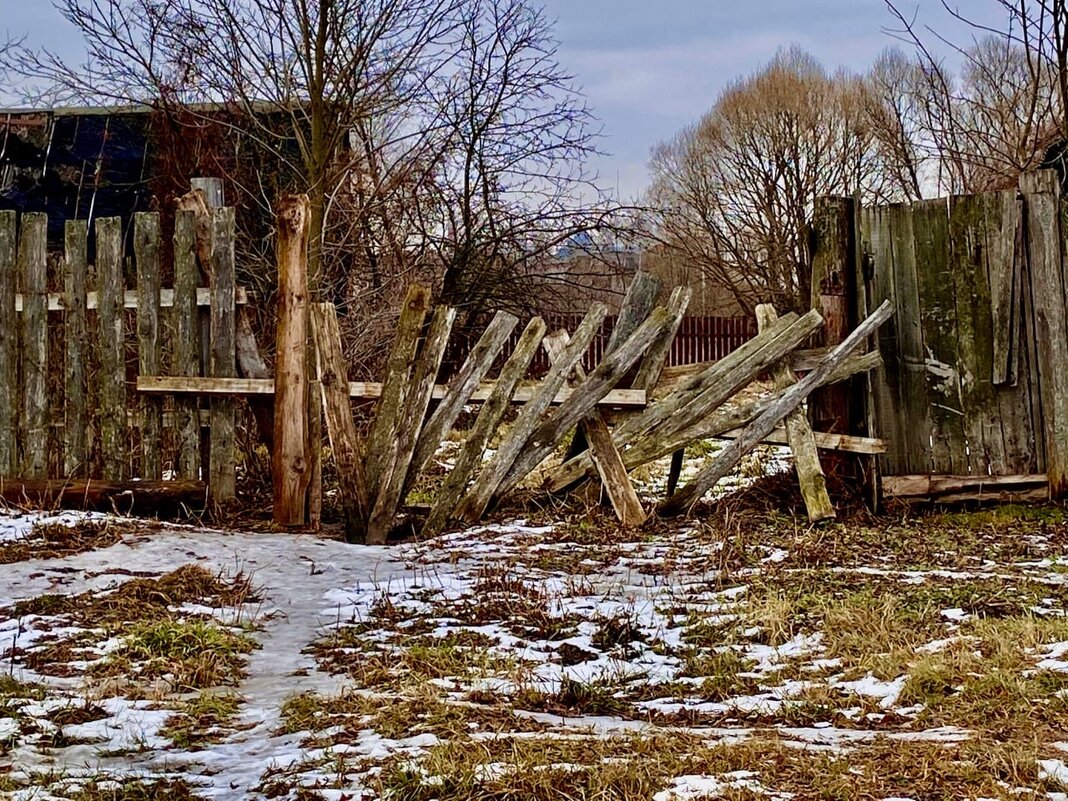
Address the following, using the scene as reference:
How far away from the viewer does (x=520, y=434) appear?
705 centimetres

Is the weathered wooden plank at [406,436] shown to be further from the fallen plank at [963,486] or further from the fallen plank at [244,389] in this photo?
the fallen plank at [963,486]

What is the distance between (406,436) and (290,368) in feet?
2.90

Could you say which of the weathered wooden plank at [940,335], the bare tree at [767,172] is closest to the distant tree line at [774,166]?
the bare tree at [767,172]

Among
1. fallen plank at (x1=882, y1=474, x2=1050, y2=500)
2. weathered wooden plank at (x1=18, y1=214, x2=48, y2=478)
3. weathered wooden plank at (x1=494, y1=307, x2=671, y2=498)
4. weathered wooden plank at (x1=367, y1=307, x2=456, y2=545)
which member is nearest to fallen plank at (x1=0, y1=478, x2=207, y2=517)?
weathered wooden plank at (x1=18, y1=214, x2=48, y2=478)

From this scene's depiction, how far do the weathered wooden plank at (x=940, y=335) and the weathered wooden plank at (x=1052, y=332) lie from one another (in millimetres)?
545

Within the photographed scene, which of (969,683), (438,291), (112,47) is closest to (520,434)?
(969,683)

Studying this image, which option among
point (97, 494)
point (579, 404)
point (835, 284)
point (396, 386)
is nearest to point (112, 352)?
point (97, 494)

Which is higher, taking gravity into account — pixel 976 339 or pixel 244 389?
pixel 976 339

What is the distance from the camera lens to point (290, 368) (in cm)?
701

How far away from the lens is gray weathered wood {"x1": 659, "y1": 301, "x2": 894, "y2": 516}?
706cm

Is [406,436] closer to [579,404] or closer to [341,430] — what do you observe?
[341,430]

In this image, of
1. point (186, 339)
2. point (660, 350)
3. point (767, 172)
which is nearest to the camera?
point (186, 339)

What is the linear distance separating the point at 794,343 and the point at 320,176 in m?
4.91

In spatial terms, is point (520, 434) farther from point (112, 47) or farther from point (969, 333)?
point (112, 47)
